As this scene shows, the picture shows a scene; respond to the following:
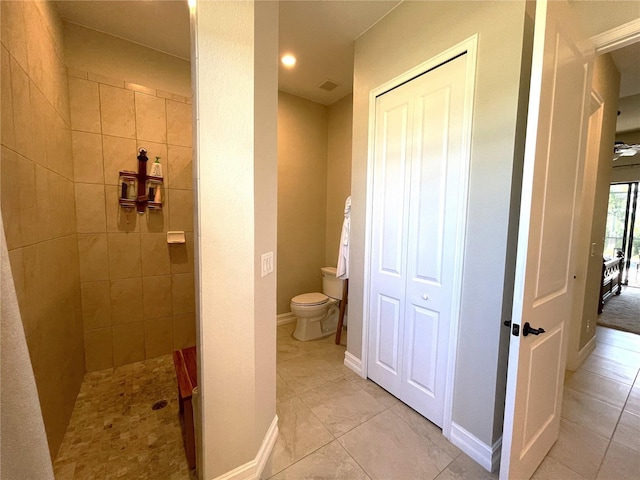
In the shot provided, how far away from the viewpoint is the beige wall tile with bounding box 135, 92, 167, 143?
7.29ft

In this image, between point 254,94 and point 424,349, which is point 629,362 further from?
point 254,94

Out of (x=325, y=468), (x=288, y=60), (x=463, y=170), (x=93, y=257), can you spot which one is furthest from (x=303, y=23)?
(x=325, y=468)

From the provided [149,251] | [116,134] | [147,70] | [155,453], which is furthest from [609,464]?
[147,70]

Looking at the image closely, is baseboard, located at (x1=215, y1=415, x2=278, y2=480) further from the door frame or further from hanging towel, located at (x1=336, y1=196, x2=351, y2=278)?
hanging towel, located at (x1=336, y1=196, x2=351, y2=278)

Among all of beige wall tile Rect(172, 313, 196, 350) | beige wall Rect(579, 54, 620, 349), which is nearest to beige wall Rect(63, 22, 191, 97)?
beige wall tile Rect(172, 313, 196, 350)

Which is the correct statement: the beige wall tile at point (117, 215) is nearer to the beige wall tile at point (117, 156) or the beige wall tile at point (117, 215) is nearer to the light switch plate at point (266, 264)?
the beige wall tile at point (117, 156)

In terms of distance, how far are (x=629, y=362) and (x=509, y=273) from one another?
8.08 feet

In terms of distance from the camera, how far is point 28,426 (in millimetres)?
592

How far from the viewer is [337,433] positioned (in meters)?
1.61

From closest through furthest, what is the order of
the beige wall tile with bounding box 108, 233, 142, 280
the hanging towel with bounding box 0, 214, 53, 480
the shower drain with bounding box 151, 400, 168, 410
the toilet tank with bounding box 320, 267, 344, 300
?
the hanging towel with bounding box 0, 214, 53, 480 < the shower drain with bounding box 151, 400, 168, 410 < the beige wall tile with bounding box 108, 233, 142, 280 < the toilet tank with bounding box 320, 267, 344, 300

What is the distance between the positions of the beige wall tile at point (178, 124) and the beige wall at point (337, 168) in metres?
1.66

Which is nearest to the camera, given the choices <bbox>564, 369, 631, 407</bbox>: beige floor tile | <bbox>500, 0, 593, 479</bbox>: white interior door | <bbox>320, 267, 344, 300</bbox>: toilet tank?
<bbox>500, 0, 593, 479</bbox>: white interior door

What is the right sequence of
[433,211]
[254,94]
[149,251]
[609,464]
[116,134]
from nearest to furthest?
[254,94], [609,464], [433,211], [116,134], [149,251]

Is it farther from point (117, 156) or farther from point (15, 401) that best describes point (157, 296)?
point (15, 401)
